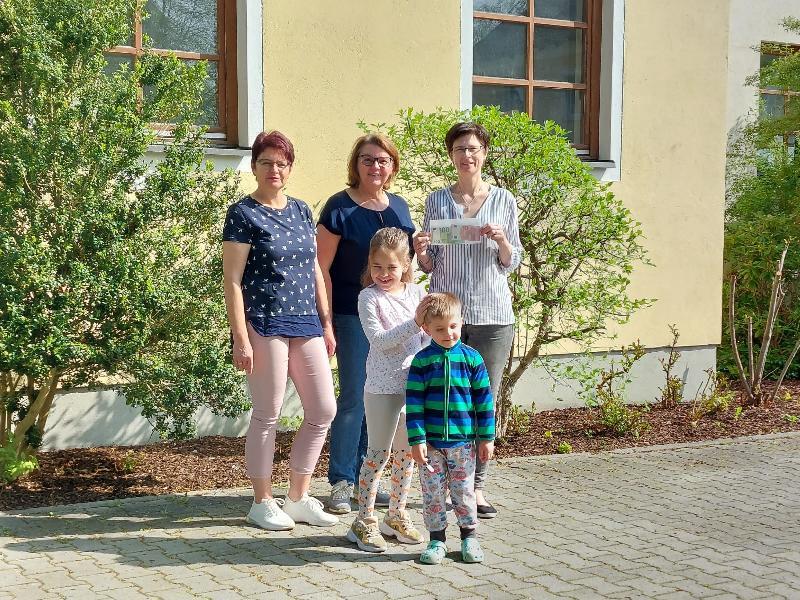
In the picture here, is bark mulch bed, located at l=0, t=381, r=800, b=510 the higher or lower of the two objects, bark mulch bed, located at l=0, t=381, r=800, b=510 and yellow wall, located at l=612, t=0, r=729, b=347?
the lower

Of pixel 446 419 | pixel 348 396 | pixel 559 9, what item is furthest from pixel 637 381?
pixel 446 419

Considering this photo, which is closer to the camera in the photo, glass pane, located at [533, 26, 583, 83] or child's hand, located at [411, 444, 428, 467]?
child's hand, located at [411, 444, 428, 467]

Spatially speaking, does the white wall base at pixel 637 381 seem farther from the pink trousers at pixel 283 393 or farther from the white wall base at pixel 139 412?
the pink trousers at pixel 283 393

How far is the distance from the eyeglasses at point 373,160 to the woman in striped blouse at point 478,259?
0.35m

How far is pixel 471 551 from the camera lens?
491 centimetres

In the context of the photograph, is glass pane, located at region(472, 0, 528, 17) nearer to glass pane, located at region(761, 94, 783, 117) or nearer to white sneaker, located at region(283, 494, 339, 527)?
white sneaker, located at region(283, 494, 339, 527)

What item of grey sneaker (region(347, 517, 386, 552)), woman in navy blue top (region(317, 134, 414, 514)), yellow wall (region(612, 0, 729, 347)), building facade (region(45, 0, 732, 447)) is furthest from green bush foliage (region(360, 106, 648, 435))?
grey sneaker (region(347, 517, 386, 552))

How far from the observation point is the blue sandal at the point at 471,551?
4914mm

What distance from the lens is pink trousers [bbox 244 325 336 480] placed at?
5.31 metres

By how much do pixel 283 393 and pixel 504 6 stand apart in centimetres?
497

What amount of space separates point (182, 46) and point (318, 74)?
40.0 inches

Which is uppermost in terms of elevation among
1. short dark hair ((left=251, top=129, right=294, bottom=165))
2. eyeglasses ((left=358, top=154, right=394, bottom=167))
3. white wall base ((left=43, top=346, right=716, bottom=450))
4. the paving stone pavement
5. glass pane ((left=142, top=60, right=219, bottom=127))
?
glass pane ((left=142, top=60, right=219, bottom=127))

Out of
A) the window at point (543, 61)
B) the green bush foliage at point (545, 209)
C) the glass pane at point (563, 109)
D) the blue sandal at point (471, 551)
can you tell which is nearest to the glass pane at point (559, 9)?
the window at point (543, 61)

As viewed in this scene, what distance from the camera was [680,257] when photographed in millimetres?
Answer: 9703
